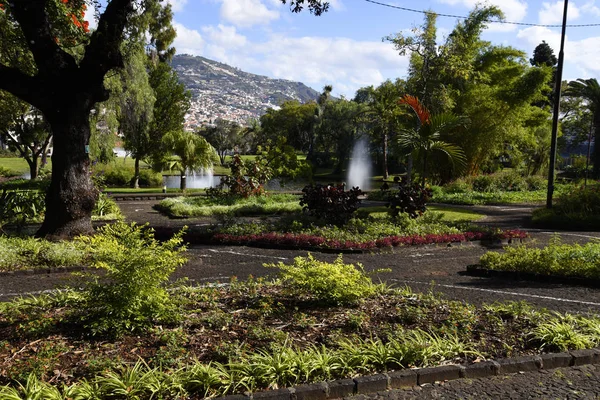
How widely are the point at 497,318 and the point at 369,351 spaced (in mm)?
1807

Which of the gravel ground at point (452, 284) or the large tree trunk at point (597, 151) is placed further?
the large tree trunk at point (597, 151)

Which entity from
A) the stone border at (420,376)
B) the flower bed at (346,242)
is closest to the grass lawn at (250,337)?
the stone border at (420,376)

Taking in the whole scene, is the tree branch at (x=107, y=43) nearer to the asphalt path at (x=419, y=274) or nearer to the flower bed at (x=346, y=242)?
the asphalt path at (x=419, y=274)

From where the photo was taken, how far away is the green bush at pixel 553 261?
24.8 feet

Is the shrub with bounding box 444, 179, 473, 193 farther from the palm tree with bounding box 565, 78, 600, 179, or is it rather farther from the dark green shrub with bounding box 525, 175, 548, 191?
the palm tree with bounding box 565, 78, 600, 179

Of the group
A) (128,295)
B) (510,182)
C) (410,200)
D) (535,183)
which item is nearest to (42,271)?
(128,295)

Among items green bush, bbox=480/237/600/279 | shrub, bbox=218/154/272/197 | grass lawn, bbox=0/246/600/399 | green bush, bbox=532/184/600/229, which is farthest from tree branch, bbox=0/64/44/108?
green bush, bbox=532/184/600/229

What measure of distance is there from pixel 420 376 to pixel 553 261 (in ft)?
16.3

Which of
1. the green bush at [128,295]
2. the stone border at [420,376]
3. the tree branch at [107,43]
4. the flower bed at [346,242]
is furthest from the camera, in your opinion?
the flower bed at [346,242]

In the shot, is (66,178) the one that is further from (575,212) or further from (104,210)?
(575,212)

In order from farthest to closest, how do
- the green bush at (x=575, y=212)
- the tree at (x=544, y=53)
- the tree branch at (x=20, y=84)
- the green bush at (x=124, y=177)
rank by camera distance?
1. the tree at (x=544, y=53)
2. the green bush at (x=124, y=177)
3. the green bush at (x=575, y=212)
4. the tree branch at (x=20, y=84)

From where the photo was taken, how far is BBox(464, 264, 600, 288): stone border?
7350mm

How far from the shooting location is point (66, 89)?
9719 millimetres

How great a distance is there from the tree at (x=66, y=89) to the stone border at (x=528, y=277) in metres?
7.49
